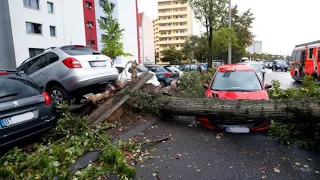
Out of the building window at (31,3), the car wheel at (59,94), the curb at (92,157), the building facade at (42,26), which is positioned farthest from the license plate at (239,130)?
the building window at (31,3)

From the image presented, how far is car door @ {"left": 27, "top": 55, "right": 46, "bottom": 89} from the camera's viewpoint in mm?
6164

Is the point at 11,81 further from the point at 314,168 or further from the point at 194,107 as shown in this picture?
the point at 314,168

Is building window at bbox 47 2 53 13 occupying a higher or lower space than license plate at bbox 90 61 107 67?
higher

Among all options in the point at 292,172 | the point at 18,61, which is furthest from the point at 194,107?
the point at 18,61

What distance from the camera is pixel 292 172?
11.2ft

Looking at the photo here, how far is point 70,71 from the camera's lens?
562 centimetres

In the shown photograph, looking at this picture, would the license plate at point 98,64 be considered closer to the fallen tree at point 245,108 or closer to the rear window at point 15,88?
the fallen tree at point 245,108

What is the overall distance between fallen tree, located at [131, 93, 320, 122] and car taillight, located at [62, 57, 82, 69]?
180cm

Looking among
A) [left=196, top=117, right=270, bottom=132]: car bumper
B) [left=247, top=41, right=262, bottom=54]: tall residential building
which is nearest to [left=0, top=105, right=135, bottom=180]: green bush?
[left=196, top=117, right=270, bottom=132]: car bumper

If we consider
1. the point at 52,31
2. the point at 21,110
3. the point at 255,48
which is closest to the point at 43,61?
the point at 21,110

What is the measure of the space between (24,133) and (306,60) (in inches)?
650

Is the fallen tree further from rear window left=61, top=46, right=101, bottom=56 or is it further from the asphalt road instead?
rear window left=61, top=46, right=101, bottom=56

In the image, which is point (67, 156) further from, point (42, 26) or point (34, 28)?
point (42, 26)

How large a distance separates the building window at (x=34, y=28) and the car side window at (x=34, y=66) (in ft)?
67.2
